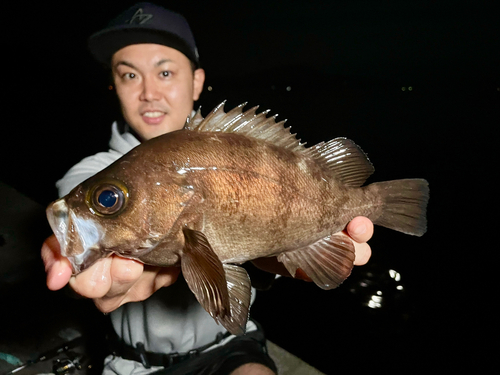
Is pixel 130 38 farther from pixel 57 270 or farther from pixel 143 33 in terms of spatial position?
pixel 57 270

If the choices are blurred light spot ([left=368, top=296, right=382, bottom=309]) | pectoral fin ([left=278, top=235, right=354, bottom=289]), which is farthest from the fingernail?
blurred light spot ([left=368, top=296, right=382, bottom=309])

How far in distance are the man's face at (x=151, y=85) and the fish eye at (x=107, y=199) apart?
1.74 meters

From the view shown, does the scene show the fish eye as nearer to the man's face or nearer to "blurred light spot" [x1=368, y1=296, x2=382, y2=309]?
the man's face

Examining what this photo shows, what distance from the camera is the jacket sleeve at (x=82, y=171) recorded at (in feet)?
8.69

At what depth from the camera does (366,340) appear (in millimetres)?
5879

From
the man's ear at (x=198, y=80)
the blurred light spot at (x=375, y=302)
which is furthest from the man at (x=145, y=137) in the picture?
the blurred light spot at (x=375, y=302)

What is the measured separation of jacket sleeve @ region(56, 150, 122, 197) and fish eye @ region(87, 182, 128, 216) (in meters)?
1.49

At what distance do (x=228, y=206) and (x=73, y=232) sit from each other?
0.75 m

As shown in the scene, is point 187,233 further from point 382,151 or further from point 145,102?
point 382,151

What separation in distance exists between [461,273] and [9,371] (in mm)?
9711

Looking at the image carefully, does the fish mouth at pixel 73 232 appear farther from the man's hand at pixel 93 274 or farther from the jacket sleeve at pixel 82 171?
the jacket sleeve at pixel 82 171

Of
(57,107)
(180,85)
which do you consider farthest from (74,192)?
(57,107)

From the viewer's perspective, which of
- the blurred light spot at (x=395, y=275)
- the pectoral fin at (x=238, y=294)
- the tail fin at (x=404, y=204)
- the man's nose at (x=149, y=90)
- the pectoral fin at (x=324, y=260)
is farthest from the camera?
the blurred light spot at (x=395, y=275)

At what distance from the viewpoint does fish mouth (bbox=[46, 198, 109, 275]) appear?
1.37 meters
